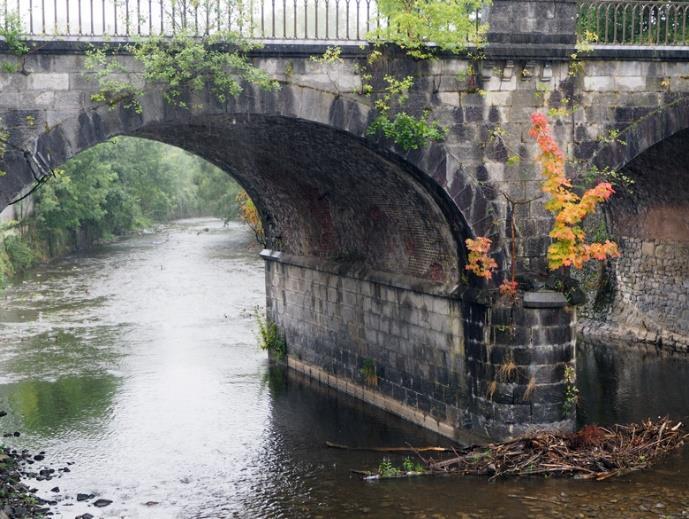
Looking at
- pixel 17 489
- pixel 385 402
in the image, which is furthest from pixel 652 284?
pixel 17 489

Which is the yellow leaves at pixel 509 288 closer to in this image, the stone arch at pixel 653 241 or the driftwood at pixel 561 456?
the driftwood at pixel 561 456

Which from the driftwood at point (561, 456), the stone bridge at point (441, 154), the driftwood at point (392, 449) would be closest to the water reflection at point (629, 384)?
the driftwood at point (561, 456)

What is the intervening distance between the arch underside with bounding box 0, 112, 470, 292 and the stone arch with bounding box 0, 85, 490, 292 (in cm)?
2

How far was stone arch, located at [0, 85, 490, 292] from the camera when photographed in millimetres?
13023

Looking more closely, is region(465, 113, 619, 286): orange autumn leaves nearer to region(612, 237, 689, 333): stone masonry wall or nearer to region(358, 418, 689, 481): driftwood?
region(358, 418, 689, 481): driftwood

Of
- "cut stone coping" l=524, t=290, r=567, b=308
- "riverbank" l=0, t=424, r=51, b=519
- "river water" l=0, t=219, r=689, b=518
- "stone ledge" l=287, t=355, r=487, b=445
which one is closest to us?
"riverbank" l=0, t=424, r=51, b=519

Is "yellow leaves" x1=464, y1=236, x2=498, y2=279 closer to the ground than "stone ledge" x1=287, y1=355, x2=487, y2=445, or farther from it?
farther from it

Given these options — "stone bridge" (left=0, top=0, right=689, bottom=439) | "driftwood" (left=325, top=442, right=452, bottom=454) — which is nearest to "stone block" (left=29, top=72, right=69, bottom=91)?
"stone bridge" (left=0, top=0, right=689, bottom=439)

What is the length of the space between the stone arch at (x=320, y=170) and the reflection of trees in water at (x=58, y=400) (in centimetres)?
508

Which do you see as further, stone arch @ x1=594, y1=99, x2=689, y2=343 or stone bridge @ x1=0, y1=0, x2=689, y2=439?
stone arch @ x1=594, y1=99, x2=689, y2=343

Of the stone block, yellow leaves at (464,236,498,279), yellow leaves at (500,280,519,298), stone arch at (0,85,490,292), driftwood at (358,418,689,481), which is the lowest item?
driftwood at (358,418,689,481)

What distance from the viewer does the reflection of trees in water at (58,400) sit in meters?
17.7

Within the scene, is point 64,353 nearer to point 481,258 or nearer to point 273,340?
point 273,340

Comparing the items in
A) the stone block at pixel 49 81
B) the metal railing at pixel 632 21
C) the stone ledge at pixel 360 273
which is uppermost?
the metal railing at pixel 632 21
